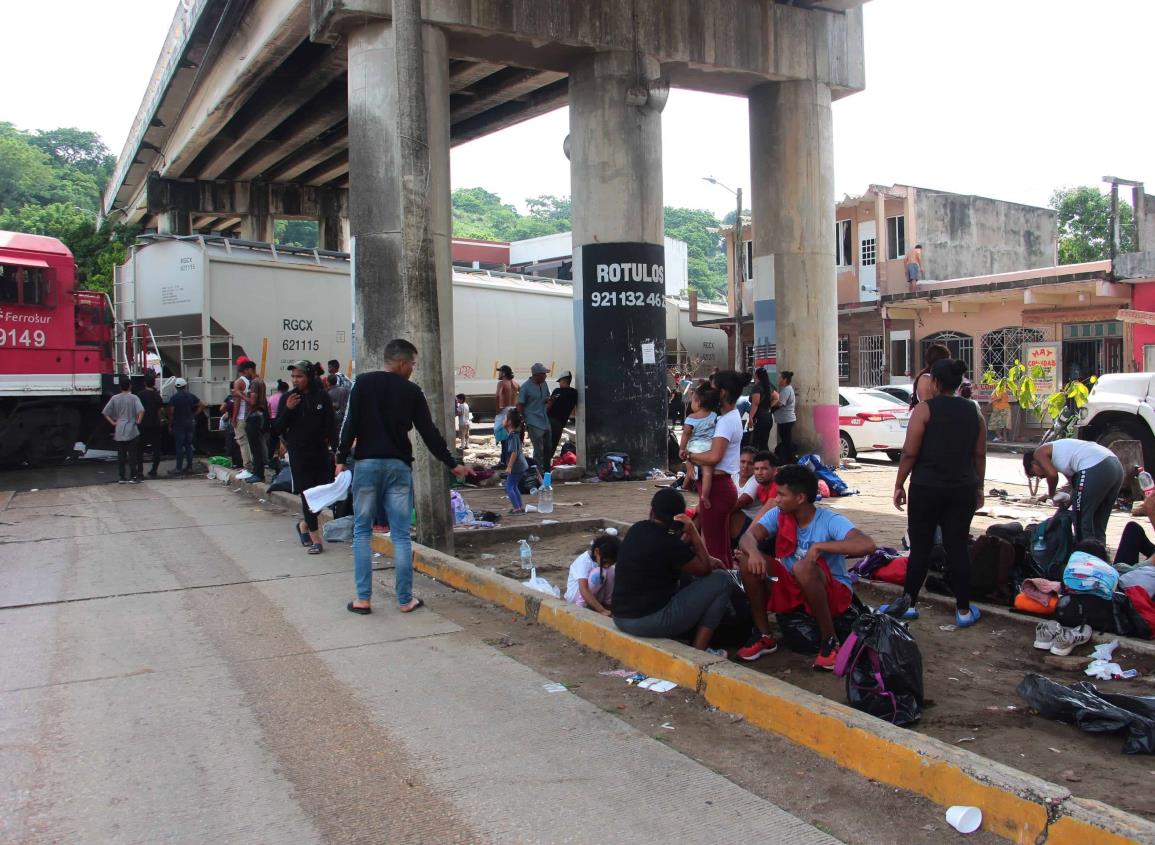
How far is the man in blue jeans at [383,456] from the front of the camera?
6461 mm

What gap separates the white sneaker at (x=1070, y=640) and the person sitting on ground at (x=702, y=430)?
2298 mm

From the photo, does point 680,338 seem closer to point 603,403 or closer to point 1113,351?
point 1113,351

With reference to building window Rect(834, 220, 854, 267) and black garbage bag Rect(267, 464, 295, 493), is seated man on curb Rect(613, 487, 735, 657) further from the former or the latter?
building window Rect(834, 220, 854, 267)

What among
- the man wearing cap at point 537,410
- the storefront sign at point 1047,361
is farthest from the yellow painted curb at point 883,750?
the storefront sign at point 1047,361

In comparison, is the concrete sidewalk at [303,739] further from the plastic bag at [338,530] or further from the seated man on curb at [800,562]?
the plastic bag at [338,530]

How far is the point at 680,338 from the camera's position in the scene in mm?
31297

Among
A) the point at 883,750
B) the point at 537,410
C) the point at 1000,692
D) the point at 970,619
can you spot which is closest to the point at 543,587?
the point at 970,619

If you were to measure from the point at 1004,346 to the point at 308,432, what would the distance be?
2046cm

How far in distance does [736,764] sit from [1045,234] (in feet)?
115

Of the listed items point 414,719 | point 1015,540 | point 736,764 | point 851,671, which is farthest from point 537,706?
point 1015,540

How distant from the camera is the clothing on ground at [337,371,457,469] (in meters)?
6.46

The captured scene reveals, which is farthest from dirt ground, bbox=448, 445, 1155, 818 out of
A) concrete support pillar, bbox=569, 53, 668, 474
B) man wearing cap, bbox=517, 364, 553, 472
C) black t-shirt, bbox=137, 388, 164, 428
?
black t-shirt, bbox=137, 388, 164, 428

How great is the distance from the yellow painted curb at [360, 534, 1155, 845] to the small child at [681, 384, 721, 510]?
1273mm

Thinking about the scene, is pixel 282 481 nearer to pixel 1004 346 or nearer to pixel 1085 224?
pixel 1004 346
